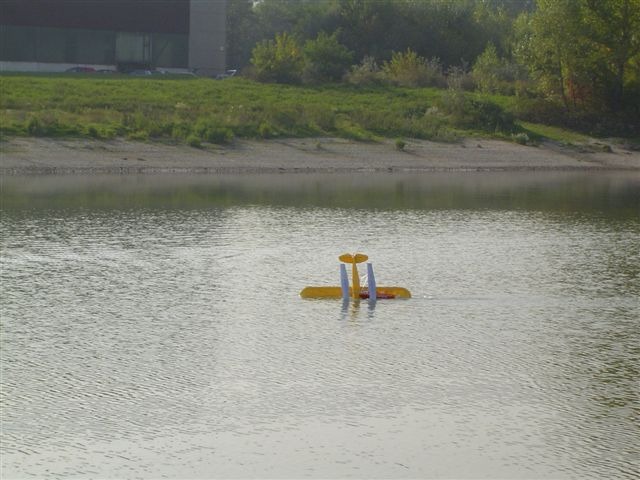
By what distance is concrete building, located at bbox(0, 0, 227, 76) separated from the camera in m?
93.7

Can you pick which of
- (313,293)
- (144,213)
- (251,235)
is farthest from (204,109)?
(313,293)

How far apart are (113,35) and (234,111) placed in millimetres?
37177

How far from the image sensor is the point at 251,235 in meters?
36.5

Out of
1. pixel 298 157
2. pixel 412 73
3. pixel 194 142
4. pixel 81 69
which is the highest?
pixel 412 73

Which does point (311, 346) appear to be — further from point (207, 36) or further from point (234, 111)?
point (207, 36)

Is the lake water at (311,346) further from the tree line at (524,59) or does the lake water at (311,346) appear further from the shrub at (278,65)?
the shrub at (278,65)

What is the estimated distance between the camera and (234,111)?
6381cm

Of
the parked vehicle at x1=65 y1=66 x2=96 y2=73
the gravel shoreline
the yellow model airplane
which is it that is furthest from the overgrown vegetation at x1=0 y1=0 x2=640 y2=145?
the yellow model airplane

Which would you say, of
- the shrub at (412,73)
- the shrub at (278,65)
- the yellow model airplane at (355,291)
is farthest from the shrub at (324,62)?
the yellow model airplane at (355,291)

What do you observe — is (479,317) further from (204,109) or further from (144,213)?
(204,109)

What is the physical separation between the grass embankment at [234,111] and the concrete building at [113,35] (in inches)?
794

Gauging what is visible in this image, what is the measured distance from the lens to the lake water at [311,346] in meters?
16.6

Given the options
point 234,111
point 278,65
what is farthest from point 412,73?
point 234,111

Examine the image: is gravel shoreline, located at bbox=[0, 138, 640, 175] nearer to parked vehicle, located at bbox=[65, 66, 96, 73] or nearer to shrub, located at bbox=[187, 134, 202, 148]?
shrub, located at bbox=[187, 134, 202, 148]
